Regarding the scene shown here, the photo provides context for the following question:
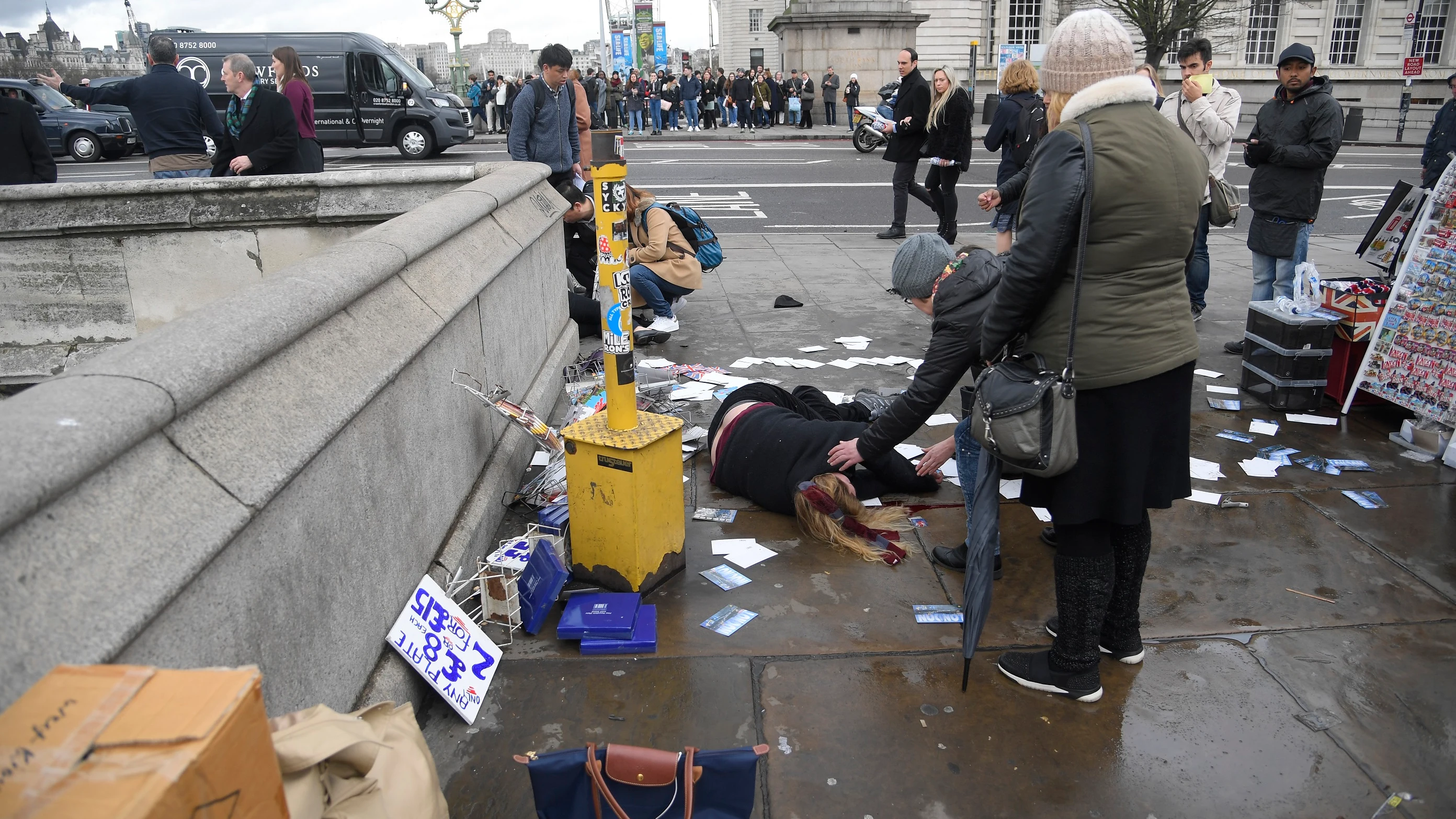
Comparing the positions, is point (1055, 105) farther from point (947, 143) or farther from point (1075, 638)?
point (947, 143)

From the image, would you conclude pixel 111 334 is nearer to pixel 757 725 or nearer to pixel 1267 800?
pixel 757 725

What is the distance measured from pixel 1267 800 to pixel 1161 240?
60.7 inches

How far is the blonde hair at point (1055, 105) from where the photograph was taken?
9.19ft

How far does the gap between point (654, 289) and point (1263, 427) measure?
13.3 ft

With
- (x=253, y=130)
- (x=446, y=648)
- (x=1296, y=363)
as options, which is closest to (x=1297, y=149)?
(x=1296, y=363)

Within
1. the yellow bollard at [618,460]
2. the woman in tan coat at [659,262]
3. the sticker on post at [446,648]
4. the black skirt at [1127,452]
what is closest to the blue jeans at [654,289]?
the woman in tan coat at [659,262]

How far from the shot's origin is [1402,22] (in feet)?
126

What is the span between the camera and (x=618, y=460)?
346 cm

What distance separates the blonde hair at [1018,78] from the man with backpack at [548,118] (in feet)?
12.3

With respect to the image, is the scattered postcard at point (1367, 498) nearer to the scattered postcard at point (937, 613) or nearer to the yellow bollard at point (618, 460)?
the scattered postcard at point (937, 613)

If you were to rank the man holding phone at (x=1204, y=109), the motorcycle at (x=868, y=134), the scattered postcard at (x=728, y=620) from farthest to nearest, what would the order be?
the motorcycle at (x=868, y=134) < the man holding phone at (x=1204, y=109) < the scattered postcard at (x=728, y=620)

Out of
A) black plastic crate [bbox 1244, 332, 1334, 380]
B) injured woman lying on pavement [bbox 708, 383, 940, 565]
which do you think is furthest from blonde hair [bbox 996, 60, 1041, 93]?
injured woman lying on pavement [bbox 708, 383, 940, 565]

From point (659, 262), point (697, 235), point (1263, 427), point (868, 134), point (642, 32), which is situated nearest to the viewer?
point (1263, 427)

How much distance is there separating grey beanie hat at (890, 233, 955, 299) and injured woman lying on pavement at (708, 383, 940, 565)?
710 mm
